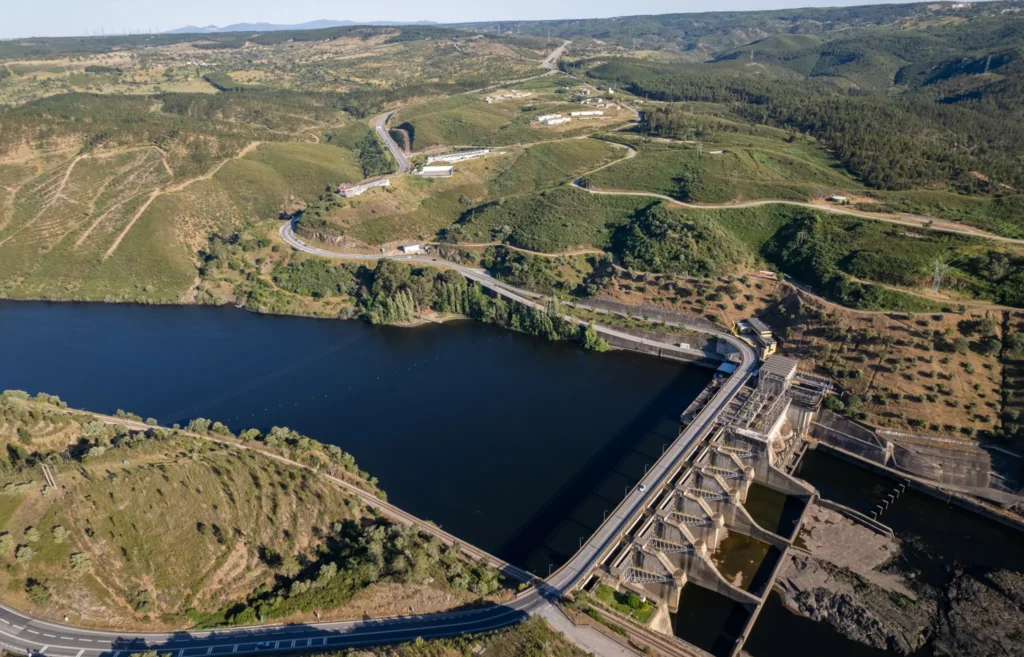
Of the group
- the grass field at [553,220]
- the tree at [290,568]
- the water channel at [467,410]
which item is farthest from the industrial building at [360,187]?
the tree at [290,568]

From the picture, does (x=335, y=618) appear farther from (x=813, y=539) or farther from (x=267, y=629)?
(x=813, y=539)

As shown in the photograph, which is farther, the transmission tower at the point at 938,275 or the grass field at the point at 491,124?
the grass field at the point at 491,124

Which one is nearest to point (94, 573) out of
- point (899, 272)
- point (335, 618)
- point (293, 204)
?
point (335, 618)

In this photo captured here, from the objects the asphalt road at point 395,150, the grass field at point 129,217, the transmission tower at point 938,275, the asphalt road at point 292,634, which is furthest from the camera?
the asphalt road at point 395,150

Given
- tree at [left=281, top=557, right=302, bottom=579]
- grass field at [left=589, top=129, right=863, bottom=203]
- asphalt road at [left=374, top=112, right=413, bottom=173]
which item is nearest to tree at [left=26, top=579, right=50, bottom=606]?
tree at [left=281, top=557, right=302, bottom=579]

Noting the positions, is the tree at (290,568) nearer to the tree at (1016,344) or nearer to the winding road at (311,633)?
the winding road at (311,633)

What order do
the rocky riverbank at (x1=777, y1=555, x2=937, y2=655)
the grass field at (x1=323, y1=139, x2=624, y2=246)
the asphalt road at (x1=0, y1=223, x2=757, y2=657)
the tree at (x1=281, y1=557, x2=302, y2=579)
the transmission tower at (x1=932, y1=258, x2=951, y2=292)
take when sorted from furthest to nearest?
the grass field at (x1=323, y1=139, x2=624, y2=246) → the transmission tower at (x1=932, y1=258, x2=951, y2=292) → the rocky riverbank at (x1=777, y1=555, x2=937, y2=655) → the tree at (x1=281, y1=557, x2=302, y2=579) → the asphalt road at (x1=0, y1=223, x2=757, y2=657)

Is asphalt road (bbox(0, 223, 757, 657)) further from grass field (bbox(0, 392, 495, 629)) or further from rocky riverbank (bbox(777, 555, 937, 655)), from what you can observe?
rocky riverbank (bbox(777, 555, 937, 655))
